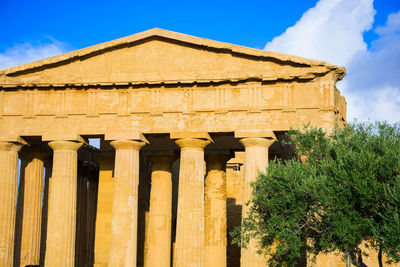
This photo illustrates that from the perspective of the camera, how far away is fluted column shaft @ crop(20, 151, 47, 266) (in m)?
28.5

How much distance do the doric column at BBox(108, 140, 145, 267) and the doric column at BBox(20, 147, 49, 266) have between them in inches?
204

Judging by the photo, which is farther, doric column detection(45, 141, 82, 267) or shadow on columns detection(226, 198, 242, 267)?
shadow on columns detection(226, 198, 242, 267)

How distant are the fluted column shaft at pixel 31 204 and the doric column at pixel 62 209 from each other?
3030 mm

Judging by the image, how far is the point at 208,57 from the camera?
84.2ft

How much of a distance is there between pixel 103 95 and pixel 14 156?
482 centimetres

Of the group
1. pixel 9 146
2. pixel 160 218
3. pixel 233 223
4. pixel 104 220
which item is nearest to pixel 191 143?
pixel 160 218

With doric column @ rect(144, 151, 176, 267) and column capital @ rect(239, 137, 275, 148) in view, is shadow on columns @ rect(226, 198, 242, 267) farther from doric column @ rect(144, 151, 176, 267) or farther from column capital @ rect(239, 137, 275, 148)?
column capital @ rect(239, 137, 275, 148)

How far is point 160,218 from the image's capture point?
29.2 meters

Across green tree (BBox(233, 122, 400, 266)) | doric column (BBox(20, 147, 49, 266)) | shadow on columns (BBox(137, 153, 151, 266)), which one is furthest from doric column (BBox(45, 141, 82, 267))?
green tree (BBox(233, 122, 400, 266))

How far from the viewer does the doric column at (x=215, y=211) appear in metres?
27.9

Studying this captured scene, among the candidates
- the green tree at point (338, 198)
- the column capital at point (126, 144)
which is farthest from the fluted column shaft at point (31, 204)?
the green tree at point (338, 198)

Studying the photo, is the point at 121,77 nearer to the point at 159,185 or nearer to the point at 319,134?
the point at 159,185

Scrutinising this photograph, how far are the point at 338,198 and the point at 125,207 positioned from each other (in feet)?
32.9

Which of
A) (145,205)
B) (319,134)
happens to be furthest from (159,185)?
(319,134)
